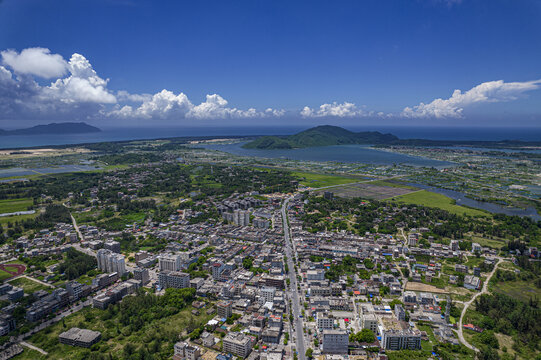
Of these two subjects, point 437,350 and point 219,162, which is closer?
point 437,350

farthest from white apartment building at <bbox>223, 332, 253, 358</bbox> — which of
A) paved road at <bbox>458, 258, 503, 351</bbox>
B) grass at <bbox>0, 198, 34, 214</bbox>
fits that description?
grass at <bbox>0, 198, 34, 214</bbox>

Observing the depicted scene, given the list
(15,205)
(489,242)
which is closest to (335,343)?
(489,242)

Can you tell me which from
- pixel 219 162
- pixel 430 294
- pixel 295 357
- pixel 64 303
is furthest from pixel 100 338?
pixel 219 162

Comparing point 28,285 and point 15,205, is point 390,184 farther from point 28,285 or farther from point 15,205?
point 15,205

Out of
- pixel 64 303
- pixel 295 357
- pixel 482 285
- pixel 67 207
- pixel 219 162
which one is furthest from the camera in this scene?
pixel 219 162

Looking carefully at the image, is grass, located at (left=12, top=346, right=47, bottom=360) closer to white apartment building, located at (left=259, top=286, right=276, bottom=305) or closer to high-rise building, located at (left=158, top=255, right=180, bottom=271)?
high-rise building, located at (left=158, top=255, right=180, bottom=271)

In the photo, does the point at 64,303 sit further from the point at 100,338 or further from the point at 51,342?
the point at 100,338
